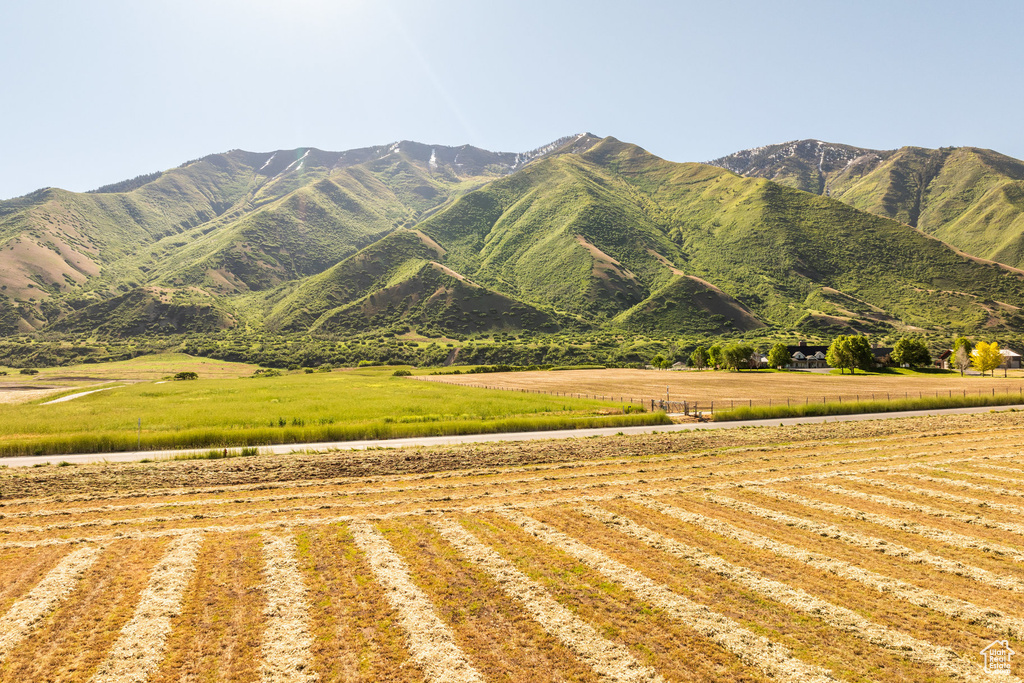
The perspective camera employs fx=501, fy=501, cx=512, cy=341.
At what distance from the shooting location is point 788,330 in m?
173

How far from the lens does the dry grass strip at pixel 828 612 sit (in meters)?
8.52

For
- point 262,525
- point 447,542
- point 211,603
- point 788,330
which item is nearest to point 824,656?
point 447,542

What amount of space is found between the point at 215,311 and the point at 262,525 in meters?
210

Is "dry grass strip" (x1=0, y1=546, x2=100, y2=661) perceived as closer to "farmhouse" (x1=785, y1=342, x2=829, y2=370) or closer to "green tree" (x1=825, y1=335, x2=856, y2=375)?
"green tree" (x1=825, y1=335, x2=856, y2=375)

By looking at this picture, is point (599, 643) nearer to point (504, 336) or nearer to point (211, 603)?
point (211, 603)

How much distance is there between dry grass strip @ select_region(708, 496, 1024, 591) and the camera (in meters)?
11.8

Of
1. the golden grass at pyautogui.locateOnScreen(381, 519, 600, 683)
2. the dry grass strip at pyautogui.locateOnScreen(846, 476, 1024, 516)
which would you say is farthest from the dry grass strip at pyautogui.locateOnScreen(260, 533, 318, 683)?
the dry grass strip at pyautogui.locateOnScreen(846, 476, 1024, 516)

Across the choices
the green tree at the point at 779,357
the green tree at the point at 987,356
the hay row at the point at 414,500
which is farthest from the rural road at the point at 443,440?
the green tree at the point at 779,357

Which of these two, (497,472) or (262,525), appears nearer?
(262,525)

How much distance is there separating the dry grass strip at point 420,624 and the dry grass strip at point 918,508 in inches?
663

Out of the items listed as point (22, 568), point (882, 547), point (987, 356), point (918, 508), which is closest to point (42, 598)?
point (22, 568)

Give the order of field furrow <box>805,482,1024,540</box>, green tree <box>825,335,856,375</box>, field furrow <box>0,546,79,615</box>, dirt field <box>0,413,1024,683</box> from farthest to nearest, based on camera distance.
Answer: green tree <box>825,335,856,375</box>
field furrow <box>805,482,1024,540</box>
field furrow <box>0,546,79,615</box>
dirt field <box>0,413,1024,683</box>

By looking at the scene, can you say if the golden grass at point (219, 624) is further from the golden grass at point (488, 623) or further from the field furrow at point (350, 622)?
the golden grass at point (488, 623)

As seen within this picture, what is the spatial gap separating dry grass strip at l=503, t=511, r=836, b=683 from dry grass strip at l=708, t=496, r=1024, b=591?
6.76m
